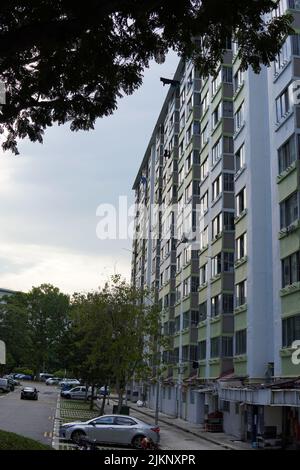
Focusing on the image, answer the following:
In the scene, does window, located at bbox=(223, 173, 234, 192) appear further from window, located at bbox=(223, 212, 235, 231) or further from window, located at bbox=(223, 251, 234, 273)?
window, located at bbox=(223, 251, 234, 273)

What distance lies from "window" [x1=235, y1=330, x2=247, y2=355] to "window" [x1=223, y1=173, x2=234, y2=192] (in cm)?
1014

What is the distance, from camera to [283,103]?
28.1 m

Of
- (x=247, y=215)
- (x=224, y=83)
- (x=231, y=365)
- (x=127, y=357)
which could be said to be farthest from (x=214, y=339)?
(x=224, y=83)

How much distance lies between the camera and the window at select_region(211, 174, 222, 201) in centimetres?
3956

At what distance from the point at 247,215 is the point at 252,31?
2393 cm

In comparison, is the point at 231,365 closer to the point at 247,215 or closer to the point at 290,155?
the point at 247,215

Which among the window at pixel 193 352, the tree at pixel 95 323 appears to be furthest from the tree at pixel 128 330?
the window at pixel 193 352

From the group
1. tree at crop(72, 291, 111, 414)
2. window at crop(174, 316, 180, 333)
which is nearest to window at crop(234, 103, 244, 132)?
tree at crop(72, 291, 111, 414)

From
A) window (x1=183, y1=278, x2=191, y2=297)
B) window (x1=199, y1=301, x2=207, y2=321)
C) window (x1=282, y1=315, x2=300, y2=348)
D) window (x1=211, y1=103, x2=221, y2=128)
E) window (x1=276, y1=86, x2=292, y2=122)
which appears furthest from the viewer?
window (x1=183, y1=278, x2=191, y2=297)

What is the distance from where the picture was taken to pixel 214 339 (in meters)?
38.5

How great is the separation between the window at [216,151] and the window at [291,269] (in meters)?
14.8

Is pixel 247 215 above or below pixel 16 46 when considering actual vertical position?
above

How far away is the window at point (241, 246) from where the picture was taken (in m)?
32.8

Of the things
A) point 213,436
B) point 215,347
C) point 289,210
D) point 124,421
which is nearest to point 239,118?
point 289,210
